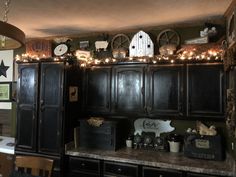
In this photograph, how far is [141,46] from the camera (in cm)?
326

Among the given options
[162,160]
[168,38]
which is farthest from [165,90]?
[162,160]

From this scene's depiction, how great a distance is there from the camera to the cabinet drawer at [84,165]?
2972 millimetres

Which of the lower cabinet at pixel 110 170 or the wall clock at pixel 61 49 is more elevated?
the wall clock at pixel 61 49

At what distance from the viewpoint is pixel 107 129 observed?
315cm

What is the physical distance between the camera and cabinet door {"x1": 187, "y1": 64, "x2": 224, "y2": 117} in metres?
2.77

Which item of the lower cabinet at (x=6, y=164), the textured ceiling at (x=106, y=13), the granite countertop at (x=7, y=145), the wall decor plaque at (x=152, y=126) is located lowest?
the lower cabinet at (x=6, y=164)

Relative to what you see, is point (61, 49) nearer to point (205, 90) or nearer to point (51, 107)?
point (51, 107)

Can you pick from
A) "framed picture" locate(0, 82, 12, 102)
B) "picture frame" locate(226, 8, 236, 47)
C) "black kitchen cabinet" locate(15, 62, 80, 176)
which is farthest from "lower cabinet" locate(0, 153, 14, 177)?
"picture frame" locate(226, 8, 236, 47)

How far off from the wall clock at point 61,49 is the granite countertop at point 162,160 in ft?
5.17

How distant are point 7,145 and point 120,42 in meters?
2.42

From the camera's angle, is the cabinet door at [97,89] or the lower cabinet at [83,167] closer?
the lower cabinet at [83,167]

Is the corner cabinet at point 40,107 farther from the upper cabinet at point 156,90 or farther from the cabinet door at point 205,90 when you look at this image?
the cabinet door at point 205,90

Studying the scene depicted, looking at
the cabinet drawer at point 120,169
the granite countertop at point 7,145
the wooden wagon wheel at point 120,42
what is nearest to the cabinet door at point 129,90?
the wooden wagon wheel at point 120,42

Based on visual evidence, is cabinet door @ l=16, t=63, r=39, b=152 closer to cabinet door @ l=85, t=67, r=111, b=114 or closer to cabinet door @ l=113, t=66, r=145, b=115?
cabinet door @ l=85, t=67, r=111, b=114
